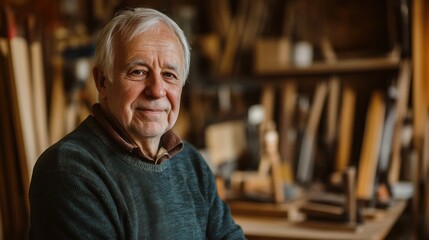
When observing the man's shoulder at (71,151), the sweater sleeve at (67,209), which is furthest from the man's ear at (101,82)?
the sweater sleeve at (67,209)

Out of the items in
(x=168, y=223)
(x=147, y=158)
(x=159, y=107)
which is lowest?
(x=168, y=223)

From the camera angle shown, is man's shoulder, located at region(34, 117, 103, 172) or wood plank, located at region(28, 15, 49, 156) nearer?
man's shoulder, located at region(34, 117, 103, 172)

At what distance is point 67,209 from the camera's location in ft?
4.47

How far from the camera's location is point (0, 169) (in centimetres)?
223

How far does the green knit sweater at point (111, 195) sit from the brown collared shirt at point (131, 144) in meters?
0.02

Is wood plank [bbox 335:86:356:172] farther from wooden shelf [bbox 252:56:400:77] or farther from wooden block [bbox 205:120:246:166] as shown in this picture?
wooden block [bbox 205:120:246:166]

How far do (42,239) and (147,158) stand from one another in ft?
1.25

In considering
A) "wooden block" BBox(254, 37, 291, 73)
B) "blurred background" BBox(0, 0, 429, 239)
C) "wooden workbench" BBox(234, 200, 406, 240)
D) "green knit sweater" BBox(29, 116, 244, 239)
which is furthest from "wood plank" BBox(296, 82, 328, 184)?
"green knit sweater" BBox(29, 116, 244, 239)

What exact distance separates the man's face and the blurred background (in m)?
1.11

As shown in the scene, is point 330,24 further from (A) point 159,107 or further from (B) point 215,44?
(A) point 159,107

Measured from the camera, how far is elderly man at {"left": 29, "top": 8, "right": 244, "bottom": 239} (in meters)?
1.38

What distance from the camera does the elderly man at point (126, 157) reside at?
54.4 inches

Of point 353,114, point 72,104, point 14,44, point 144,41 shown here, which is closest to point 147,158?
point 144,41

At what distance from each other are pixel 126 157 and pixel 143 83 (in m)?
0.22
